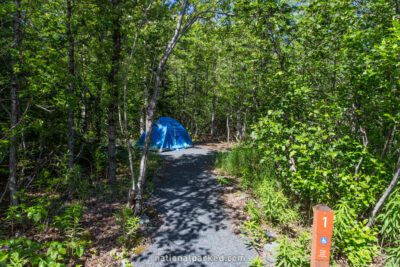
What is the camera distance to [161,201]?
5215mm

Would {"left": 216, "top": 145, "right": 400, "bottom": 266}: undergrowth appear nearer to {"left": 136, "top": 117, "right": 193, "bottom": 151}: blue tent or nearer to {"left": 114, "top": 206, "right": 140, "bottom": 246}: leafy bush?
{"left": 114, "top": 206, "right": 140, "bottom": 246}: leafy bush

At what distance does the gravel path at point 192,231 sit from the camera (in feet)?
10.5

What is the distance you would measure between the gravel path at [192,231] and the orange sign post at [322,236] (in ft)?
4.69

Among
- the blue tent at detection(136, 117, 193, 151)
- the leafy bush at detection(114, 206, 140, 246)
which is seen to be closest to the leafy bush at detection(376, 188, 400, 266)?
the leafy bush at detection(114, 206, 140, 246)

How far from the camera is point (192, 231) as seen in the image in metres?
3.94

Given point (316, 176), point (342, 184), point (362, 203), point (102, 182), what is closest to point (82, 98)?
point (102, 182)

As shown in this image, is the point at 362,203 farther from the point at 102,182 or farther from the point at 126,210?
the point at 102,182

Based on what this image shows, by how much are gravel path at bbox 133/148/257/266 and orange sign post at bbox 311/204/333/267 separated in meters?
1.43

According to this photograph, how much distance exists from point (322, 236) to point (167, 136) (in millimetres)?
10769

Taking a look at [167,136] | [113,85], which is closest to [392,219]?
[113,85]

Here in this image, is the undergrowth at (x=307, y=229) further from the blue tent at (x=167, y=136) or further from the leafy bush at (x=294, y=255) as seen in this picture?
the blue tent at (x=167, y=136)

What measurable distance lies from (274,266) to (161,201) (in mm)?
3215

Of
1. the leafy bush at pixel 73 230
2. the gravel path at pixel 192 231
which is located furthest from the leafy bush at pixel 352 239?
the leafy bush at pixel 73 230

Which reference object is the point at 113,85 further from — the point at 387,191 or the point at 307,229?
the point at 387,191
